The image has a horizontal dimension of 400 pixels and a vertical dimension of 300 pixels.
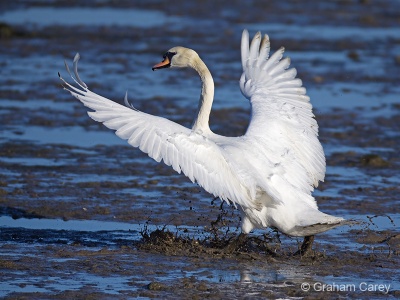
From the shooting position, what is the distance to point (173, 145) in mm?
8211

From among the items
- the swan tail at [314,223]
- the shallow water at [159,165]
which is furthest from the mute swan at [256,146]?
the shallow water at [159,165]

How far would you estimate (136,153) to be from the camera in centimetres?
1305

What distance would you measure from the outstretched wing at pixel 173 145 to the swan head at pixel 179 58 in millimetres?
1663

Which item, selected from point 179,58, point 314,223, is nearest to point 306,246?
point 314,223

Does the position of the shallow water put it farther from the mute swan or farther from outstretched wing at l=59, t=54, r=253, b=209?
outstretched wing at l=59, t=54, r=253, b=209

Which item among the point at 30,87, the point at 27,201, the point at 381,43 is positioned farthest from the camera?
the point at 381,43

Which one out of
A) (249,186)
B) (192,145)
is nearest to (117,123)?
(192,145)

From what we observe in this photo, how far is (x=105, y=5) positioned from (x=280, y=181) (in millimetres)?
18823

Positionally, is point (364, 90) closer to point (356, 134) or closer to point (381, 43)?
point (356, 134)

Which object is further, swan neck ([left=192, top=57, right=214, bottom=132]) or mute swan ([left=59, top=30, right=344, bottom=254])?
swan neck ([left=192, top=57, right=214, bottom=132])

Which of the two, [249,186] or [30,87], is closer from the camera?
[249,186]

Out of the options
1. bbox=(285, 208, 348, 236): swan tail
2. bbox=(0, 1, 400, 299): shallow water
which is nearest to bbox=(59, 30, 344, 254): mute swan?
bbox=(285, 208, 348, 236): swan tail

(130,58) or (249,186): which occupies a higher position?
(130,58)

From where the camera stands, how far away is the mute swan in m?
8.24
